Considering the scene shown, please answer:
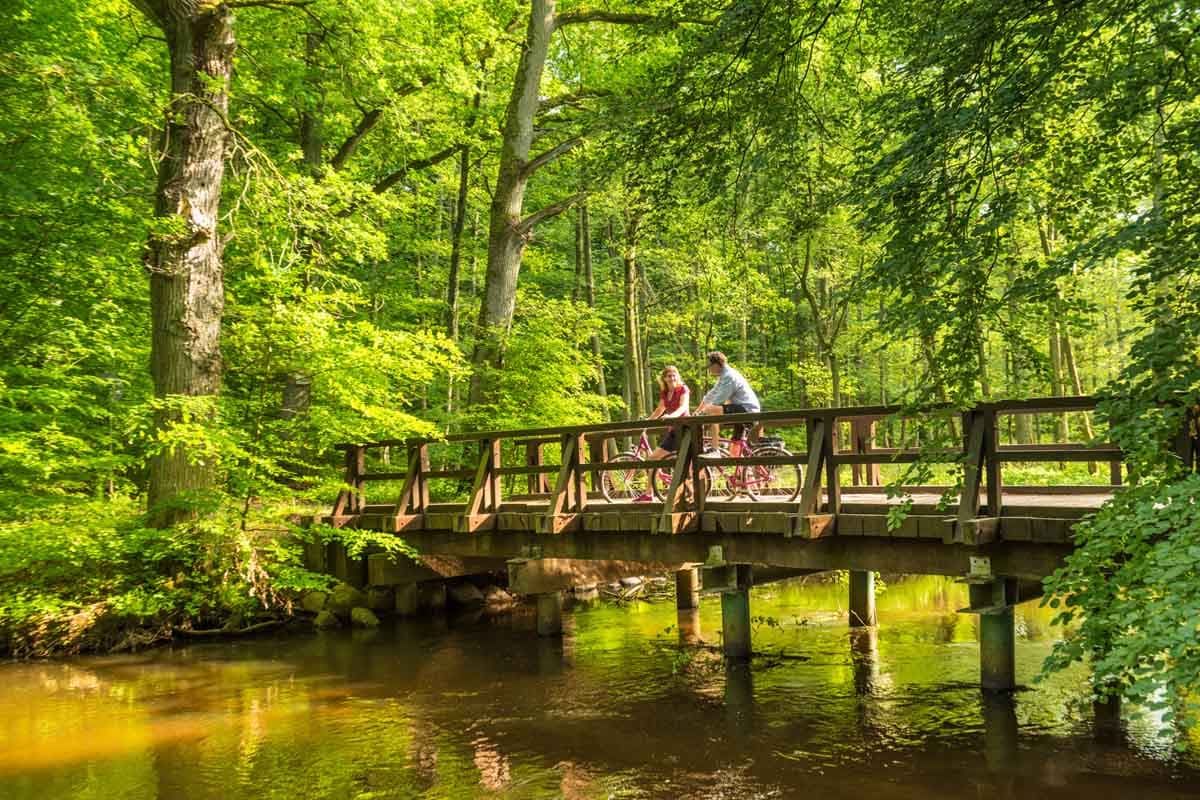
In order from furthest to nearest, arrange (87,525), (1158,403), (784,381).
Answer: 1. (784,381)
2. (87,525)
3. (1158,403)

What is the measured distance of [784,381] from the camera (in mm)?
33344

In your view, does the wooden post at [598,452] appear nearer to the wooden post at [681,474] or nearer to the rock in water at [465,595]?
the wooden post at [681,474]

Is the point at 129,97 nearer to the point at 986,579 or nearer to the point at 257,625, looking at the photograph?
the point at 257,625

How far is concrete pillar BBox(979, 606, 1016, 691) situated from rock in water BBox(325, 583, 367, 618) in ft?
30.5

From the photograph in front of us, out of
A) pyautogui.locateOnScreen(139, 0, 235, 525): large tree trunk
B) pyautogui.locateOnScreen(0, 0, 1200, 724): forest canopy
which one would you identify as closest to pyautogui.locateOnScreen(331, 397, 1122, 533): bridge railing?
pyautogui.locateOnScreen(0, 0, 1200, 724): forest canopy

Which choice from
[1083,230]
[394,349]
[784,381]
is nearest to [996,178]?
[1083,230]

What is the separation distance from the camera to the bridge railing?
7.36m

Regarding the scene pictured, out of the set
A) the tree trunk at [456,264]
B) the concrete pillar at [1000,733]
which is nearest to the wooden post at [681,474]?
the concrete pillar at [1000,733]

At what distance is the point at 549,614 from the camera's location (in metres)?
12.4

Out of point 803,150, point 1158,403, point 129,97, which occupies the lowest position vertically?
point 1158,403

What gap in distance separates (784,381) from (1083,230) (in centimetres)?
2765

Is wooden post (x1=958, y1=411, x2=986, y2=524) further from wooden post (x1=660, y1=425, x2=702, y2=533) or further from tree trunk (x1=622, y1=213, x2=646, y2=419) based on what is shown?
tree trunk (x1=622, y1=213, x2=646, y2=419)

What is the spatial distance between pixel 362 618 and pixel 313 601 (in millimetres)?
847

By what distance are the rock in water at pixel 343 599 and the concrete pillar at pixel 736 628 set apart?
6341 millimetres
